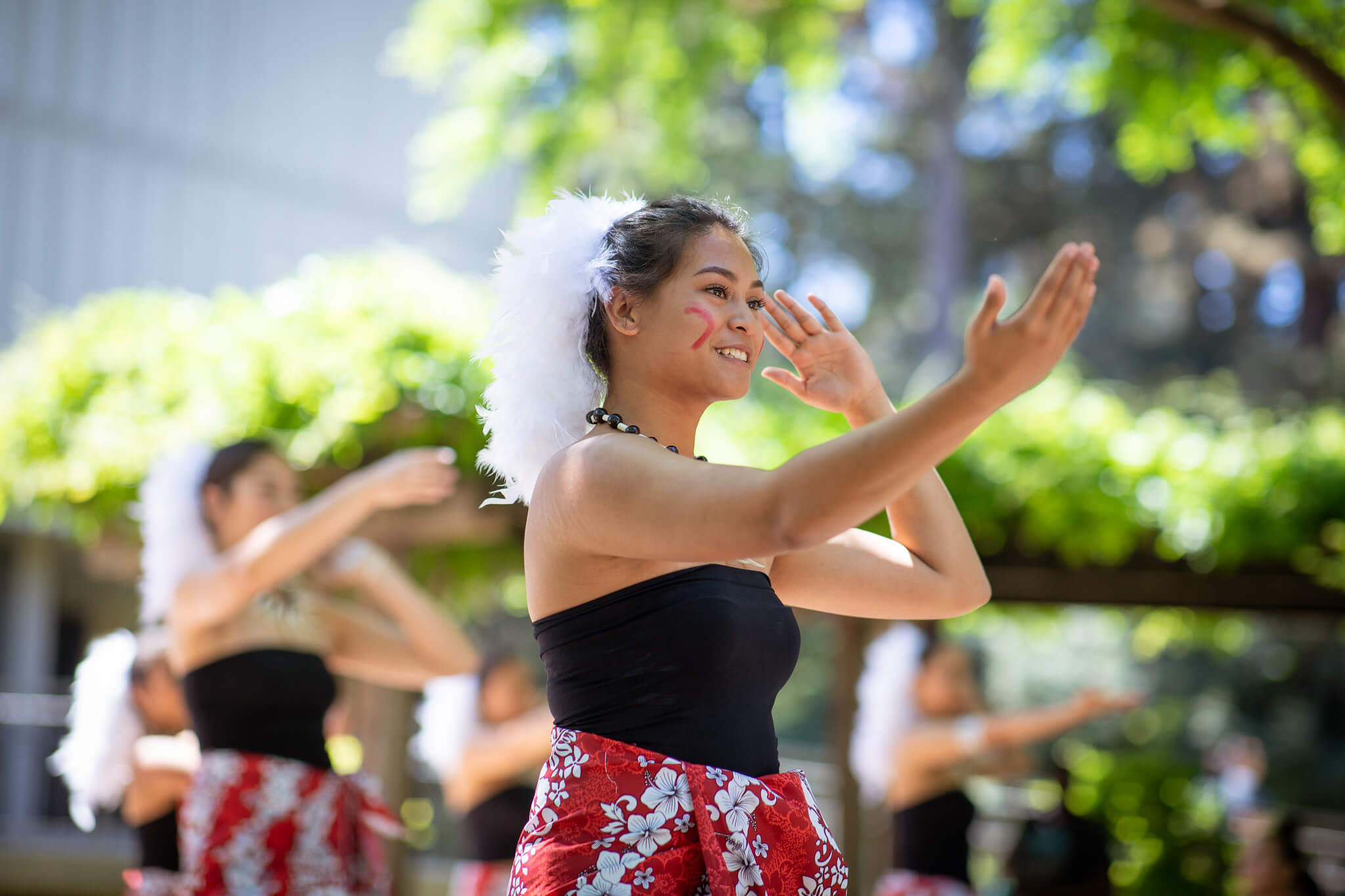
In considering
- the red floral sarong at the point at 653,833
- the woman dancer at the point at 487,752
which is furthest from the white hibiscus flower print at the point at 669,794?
the woman dancer at the point at 487,752

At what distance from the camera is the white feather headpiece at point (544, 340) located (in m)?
1.77

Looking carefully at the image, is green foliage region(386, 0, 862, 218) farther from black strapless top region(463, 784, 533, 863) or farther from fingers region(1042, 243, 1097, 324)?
fingers region(1042, 243, 1097, 324)

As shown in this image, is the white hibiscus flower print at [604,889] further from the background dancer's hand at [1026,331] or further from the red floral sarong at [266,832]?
the red floral sarong at [266,832]

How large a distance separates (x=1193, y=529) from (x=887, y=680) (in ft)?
4.86

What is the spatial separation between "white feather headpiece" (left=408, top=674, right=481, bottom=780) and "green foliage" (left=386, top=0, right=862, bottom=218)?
4285 mm

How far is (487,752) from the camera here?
4957 millimetres

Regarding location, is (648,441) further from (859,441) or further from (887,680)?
(887,680)

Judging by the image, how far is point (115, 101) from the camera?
11.6m

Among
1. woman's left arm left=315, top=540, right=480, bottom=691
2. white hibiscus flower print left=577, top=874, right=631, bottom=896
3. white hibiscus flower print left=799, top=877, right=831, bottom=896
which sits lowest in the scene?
white hibiscus flower print left=799, top=877, right=831, bottom=896

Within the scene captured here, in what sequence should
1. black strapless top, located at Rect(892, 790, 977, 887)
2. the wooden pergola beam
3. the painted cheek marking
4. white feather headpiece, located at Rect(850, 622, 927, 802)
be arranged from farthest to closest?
the wooden pergola beam
white feather headpiece, located at Rect(850, 622, 927, 802)
black strapless top, located at Rect(892, 790, 977, 887)
the painted cheek marking

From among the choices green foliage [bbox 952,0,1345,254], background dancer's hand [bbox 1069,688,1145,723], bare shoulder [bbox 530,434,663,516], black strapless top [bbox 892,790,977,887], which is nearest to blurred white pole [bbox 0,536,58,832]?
black strapless top [bbox 892,790,977,887]

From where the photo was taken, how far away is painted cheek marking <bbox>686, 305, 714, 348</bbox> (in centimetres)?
169

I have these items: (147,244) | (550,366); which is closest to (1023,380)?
(550,366)

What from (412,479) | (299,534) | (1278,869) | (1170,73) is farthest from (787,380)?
(1278,869)
